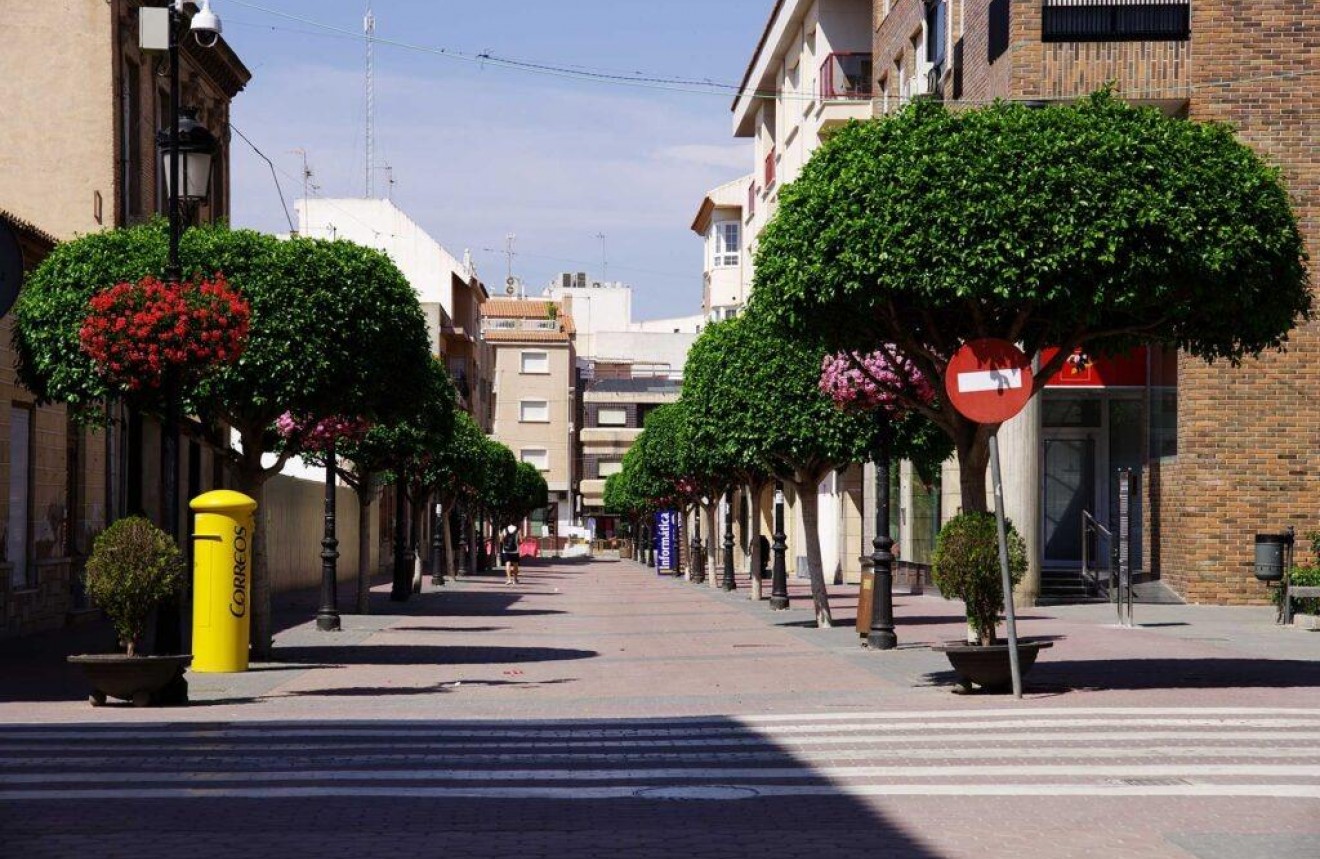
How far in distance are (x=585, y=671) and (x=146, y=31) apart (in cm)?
757

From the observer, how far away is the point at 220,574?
1917 cm

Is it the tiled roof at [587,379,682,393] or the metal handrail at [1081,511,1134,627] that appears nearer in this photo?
the metal handrail at [1081,511,1134,627]

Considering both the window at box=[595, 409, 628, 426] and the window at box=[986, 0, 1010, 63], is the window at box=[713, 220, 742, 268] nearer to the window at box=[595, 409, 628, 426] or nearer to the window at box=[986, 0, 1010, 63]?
the window at box=[986, 0, 1010, 63]

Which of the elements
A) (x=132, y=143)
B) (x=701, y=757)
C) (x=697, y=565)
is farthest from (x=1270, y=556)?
(x=697, y=565)

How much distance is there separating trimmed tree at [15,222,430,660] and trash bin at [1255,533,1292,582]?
13.5 meters

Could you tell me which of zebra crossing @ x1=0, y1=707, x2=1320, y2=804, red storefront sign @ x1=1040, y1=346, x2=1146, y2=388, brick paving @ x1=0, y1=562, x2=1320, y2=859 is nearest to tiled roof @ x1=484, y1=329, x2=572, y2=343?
red storefront sign @ x1=1040, y1=346, x2=1146, y2=388

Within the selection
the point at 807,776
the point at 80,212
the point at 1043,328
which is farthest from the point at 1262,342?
the point at 80,212

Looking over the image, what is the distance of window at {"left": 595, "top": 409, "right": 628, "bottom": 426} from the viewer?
143125 mm

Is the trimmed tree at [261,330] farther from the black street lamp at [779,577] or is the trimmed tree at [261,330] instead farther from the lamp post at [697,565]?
the lamp post at [697,565]

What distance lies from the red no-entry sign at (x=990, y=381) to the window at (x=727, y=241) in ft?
223

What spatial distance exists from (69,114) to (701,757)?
25.4m

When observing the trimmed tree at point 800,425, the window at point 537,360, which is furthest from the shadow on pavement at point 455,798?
the window at point 537,360

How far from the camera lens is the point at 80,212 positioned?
112 feet

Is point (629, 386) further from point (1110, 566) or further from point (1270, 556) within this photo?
point (1270, 556)
